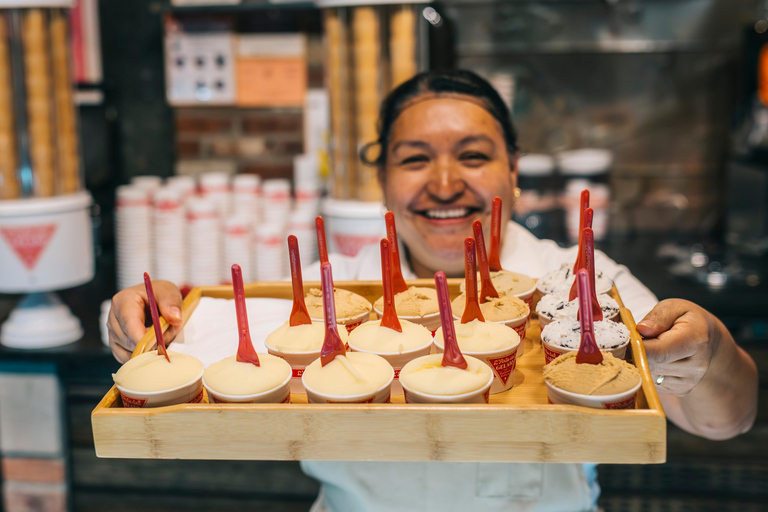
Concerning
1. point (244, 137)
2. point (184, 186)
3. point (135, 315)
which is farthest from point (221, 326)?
point (244, 137)

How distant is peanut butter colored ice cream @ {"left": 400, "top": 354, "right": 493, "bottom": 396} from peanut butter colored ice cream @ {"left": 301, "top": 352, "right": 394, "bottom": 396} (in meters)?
0.03

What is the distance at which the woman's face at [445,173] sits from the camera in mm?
1662

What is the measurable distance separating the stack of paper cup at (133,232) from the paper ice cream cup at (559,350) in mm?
1833

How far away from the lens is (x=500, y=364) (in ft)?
3.57

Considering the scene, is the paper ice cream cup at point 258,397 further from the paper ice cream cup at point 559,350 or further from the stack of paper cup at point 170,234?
the stack of paper cup at point 170,234

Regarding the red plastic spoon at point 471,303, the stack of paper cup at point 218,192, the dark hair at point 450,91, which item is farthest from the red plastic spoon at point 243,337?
the stack of paper cup at point 218,192

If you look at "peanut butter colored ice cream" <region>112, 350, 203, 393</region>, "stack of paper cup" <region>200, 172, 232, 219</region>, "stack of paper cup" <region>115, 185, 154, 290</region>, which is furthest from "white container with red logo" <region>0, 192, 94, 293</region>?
"peanut butter colored ice cream" <region>112, 350, 203, 393</region>

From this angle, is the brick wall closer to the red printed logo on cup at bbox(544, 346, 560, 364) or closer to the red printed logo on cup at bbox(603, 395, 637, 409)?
the red printed logo on cup at bbox(544, 346, 560, 364)

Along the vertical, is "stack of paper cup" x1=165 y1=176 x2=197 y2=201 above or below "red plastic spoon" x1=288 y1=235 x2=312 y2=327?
above

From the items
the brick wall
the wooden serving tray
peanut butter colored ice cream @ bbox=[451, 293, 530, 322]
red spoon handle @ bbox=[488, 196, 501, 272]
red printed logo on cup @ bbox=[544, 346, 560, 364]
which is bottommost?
the wooden serving tray

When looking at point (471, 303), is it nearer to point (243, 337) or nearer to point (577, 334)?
point (577, 334)

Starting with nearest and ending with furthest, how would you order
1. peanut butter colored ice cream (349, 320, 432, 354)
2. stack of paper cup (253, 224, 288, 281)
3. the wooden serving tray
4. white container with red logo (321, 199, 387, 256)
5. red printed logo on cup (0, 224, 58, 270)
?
the wooden serving tray < peanut butter colored ice cream (349, 320, 432, 354) < red printed logo on cup (0, 224, 58, 270) < white container with red logo (321, 199, 387, 256) < stack of paper cup (253, 224, 288, 281)

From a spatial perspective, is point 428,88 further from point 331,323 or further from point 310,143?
point 310,143

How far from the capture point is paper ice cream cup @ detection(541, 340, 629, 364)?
1.07m
